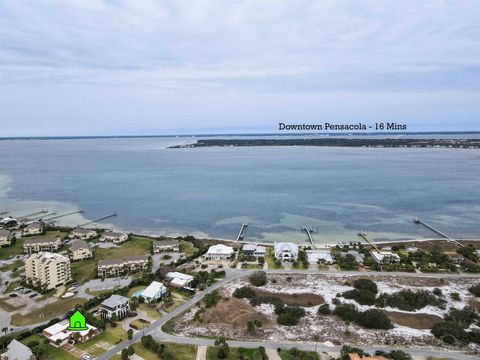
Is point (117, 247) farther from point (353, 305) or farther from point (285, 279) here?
point (353, 305)

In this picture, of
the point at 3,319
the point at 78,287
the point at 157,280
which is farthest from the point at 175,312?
the point at 3,319

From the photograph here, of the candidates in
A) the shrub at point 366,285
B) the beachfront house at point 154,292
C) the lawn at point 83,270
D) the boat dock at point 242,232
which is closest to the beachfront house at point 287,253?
the shrub at point 366,285

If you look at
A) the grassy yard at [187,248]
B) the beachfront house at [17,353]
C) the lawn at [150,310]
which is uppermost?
the beachfront house at [17,353]

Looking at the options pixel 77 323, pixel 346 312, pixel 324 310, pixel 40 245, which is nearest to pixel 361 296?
pixel 346 312

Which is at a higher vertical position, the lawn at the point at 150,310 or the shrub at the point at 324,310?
the shrub at the point at 324,310

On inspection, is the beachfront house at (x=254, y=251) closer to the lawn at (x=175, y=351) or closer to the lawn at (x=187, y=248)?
the lawn at (x=187, y=248)

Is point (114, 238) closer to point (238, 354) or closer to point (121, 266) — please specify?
point (121, 266)
